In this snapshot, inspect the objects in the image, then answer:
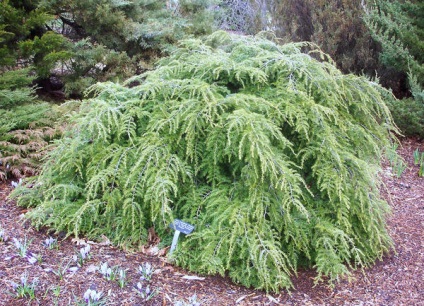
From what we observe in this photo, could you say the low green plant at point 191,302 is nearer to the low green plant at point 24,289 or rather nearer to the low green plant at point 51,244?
the low green plant at point 24,289

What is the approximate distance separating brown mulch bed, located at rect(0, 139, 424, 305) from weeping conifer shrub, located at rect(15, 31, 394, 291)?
10 centimetres

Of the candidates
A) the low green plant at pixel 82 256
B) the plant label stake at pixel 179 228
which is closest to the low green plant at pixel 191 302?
the plant label stake at pixel 179 228

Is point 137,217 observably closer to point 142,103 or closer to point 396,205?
point 142,103

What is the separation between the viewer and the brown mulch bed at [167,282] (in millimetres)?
2490

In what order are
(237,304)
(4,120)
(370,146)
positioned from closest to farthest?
(237,304) < (370,146) < (4,120)

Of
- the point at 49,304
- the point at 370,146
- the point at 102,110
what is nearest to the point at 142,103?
the point at 102,110

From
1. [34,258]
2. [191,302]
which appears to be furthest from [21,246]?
[191,302]

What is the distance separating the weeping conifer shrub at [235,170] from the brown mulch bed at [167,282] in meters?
0.10

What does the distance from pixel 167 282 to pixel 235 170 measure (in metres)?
0.83

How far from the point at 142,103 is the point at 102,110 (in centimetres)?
29

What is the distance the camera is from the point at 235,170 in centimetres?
286

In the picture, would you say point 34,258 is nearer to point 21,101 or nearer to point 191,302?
point 191,302

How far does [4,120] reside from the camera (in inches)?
159

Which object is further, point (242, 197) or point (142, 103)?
point (142, 103)
